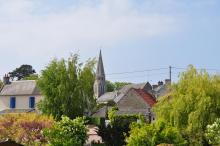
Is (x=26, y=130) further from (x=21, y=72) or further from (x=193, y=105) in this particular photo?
(x=21, y=72)

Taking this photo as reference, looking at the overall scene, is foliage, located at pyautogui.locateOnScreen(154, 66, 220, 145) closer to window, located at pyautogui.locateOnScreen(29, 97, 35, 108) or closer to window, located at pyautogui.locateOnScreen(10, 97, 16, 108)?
window, located at pyautogui.locateOnScreen(29, 97, 35, 108)

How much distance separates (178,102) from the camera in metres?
39.4

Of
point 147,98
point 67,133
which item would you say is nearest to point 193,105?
point 67,133

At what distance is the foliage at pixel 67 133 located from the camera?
35.0 metres

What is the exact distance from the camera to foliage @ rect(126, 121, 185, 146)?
30953 millimetres

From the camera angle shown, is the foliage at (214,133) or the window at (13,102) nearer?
the foliage at (214,133)

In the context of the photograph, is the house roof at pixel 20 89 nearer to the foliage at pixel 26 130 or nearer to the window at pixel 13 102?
the window at pixel 13 102

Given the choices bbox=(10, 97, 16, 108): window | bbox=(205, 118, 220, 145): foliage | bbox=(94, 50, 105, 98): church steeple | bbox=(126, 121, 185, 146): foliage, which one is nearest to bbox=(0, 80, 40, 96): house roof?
bbox=(10, 97, 16, 108): window

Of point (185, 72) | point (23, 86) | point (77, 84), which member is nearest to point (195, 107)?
point (185, 72)

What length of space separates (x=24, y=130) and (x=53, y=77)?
Answer: 13480 millimetres

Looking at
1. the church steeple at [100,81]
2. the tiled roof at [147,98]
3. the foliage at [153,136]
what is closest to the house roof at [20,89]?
the tiled roof at [147,98]

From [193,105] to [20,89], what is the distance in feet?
125

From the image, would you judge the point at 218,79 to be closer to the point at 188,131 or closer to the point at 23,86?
the point at 188,131

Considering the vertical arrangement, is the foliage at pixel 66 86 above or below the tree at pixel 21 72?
below
